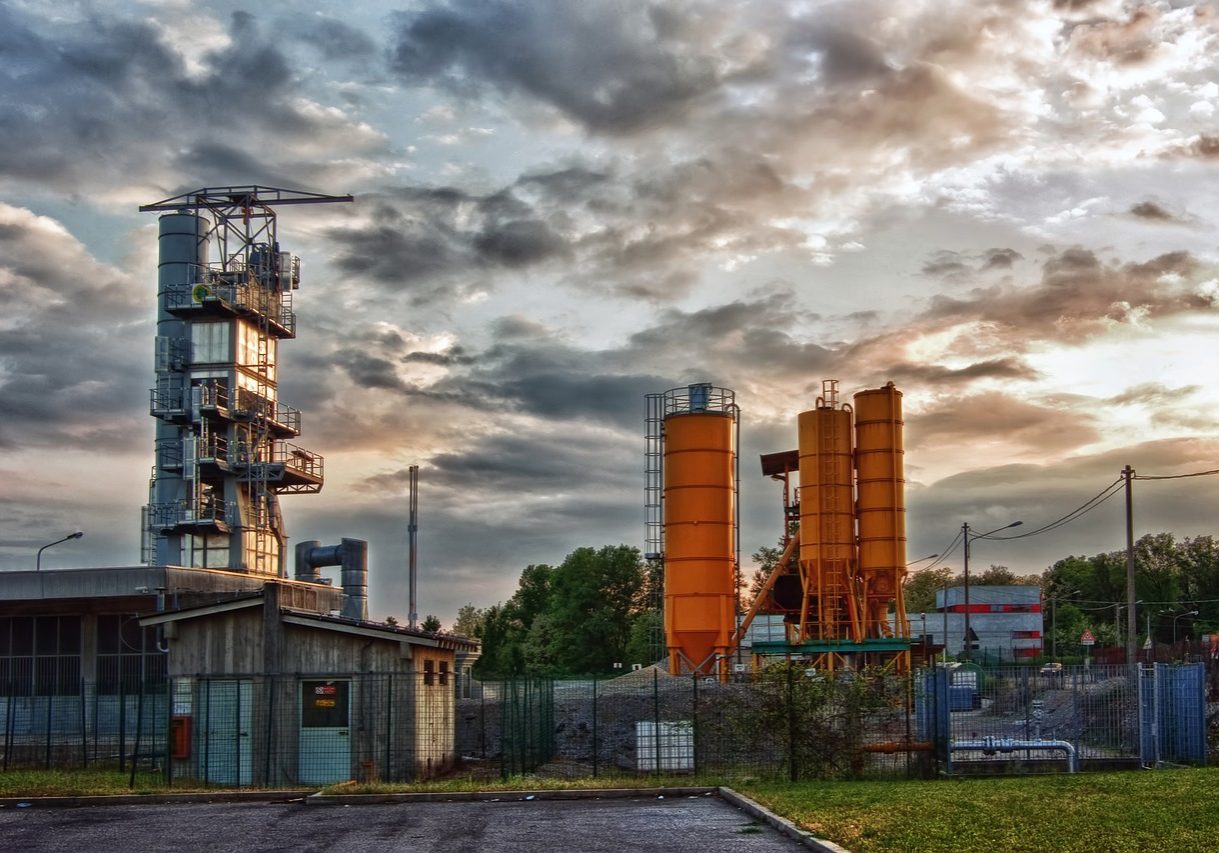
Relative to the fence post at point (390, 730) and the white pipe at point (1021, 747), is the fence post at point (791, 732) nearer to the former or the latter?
the white pipe at point (1021, 747)

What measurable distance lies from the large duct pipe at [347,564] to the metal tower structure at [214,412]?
133 centimetres

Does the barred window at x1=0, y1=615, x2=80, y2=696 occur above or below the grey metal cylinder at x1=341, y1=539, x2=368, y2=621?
below

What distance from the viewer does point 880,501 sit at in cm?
4928

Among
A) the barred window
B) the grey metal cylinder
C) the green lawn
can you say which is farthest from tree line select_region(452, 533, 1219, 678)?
the green lawn

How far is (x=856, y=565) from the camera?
164ft

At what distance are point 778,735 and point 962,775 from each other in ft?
12.4

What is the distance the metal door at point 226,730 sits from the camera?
31125 millimetres

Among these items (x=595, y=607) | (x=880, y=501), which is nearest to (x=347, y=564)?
(x=880, y=501)

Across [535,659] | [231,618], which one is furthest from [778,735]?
[535,659]

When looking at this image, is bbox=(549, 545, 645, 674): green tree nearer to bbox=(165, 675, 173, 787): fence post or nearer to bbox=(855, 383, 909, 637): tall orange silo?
bbox=(855, 383, 909, 637): tall orange silo

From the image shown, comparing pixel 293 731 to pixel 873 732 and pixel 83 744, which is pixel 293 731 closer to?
pixel 83 744

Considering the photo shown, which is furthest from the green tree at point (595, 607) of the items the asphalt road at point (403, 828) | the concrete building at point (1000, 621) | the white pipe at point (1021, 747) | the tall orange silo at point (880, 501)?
the asphalt road at point (403, 828)

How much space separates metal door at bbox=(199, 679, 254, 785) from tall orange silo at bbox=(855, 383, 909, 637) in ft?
80.9

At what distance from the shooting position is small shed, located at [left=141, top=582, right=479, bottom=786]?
1224 inches
